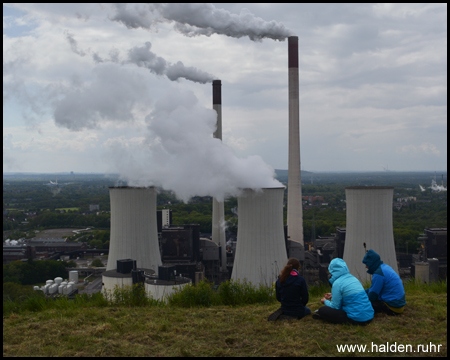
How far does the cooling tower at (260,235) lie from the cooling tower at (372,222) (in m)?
3.00

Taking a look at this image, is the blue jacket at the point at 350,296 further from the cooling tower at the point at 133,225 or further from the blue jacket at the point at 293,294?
the cooling tower at the point at 133,225

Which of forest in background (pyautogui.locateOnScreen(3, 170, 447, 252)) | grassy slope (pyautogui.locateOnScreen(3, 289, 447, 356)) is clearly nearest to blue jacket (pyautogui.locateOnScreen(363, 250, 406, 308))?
grassy slope (pyautogui.locateOnScreen(3, 289, 447, 356))

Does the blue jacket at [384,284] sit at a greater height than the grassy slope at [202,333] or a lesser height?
greater

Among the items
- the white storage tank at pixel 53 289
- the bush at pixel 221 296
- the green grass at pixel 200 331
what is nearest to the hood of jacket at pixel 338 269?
the green grass at pixel 200 331

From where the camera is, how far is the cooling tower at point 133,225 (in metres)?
17.1

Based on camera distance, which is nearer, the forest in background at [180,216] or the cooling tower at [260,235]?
the cooling tower at [260,235]

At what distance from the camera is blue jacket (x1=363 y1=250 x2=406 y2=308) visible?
4.93 m

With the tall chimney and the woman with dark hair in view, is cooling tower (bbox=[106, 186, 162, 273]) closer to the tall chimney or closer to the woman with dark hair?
A: the tall chimney

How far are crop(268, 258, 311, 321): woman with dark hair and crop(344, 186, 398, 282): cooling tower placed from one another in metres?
11.4

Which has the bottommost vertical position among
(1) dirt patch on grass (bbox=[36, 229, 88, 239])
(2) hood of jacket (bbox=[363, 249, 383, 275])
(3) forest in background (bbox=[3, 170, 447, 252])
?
(1) dirt patch on grass (bbox=[36, 229, 88, 239])

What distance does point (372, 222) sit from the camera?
15.7 m

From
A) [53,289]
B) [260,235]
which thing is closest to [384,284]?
[260,235]

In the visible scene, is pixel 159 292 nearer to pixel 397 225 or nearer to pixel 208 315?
pixel 208 315

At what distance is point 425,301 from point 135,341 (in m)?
4.06
